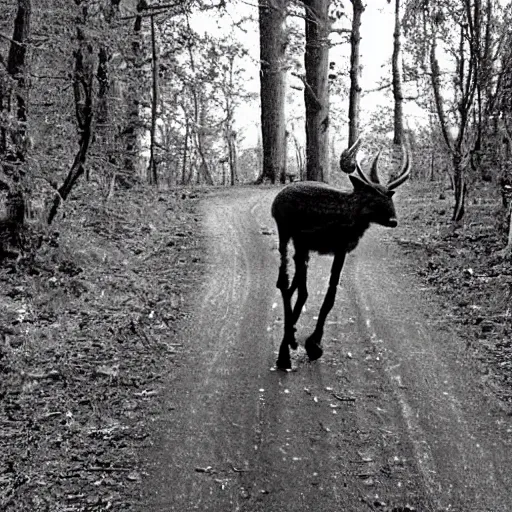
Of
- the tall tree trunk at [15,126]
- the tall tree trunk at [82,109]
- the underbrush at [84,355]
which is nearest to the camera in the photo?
the underbrush at [84,355]

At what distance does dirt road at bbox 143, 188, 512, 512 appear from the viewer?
14.9 feet

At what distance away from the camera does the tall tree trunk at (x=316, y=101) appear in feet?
65.7

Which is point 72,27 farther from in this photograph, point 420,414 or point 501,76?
point 501,76

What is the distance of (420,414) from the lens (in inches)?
228

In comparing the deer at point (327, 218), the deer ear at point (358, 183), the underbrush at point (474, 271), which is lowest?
the underbrush at point (474, 271)

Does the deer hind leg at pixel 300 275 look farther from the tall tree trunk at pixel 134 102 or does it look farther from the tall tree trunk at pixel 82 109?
the tall tree trunk at pixel 134 102

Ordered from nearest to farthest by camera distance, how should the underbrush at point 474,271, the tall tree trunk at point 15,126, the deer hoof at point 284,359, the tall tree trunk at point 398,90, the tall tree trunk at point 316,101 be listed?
1. the deer hoof at point 284,359
2. the underbrush at point 474,271
3. the tall tree trunk at point 15,126
4. the tall tree trunk at point 316,101
5. the tall tree trunk at point 398,90

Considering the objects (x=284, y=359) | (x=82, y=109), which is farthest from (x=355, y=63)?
(x=284, y=359)

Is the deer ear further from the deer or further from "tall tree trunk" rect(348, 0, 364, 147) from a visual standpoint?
"tall tree trunk" rect(348, 0, 364, 147)

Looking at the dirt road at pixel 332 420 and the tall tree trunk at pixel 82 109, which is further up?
the tall tree trunk at pixel 82 109

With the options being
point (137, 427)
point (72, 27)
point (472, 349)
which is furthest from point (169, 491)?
point (72, 27)

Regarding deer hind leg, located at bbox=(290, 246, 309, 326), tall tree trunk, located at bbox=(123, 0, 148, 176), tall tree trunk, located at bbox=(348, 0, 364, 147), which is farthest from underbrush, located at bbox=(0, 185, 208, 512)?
tall tree trunk, located at bbox=(348, 0, 364, 147)

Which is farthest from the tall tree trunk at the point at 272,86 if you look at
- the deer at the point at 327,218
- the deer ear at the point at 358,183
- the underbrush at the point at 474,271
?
the deer ear at the point at 358,183

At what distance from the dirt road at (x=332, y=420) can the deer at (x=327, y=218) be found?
68 centimetres
